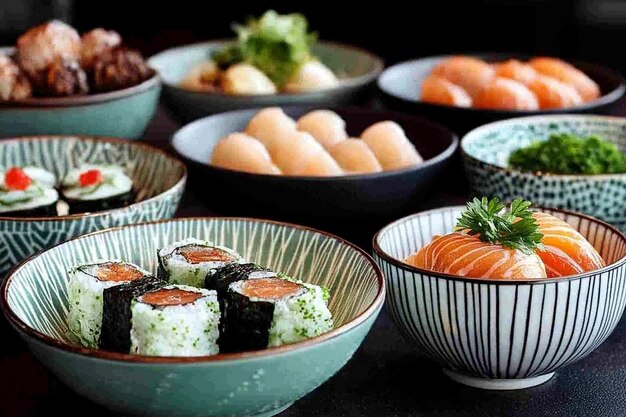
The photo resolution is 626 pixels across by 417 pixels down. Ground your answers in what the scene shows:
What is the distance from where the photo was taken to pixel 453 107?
1926mm

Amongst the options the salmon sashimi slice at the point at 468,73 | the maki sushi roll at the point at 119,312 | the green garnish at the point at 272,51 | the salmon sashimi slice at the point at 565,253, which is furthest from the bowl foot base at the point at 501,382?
the green garnish at the point at 272,51

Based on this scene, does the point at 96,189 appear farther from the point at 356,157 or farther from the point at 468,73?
the point at 468,73

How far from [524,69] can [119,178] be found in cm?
95

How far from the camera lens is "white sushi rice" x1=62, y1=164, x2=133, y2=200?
1.59 meters

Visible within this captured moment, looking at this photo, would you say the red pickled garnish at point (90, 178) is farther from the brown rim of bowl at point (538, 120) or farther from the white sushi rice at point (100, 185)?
the brown rim of bowl at point (538, 120)

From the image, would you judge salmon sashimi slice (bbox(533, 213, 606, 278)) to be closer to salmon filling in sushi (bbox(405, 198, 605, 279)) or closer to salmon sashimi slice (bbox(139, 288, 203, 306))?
salmon filling in sushi (bbox(405, 198, 605, 279))

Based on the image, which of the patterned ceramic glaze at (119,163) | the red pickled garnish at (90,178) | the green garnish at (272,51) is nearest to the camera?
the patterned ceramic glaze at (119,163)

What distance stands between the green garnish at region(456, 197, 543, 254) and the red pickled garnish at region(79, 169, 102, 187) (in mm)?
658

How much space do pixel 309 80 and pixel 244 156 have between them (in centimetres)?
60

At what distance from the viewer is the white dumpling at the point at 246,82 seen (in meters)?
2.11

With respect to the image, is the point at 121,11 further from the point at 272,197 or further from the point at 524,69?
the point at 272,197

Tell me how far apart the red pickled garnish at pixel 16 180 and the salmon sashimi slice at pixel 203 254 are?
0.42 metres

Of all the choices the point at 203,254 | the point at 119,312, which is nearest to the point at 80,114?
the point at 203,254

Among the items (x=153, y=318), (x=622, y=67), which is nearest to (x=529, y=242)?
(x=153, y=318)
